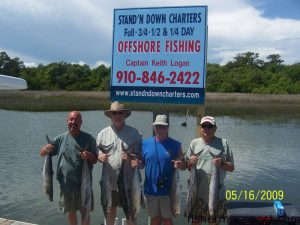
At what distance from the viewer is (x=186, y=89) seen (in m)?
6.18

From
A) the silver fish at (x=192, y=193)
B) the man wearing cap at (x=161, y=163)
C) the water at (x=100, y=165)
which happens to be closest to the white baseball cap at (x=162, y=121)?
the man wearing cap at (x=161, y=163)

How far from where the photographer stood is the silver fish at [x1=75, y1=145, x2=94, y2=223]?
5.15 m

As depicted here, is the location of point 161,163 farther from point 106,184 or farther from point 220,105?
point 220,105

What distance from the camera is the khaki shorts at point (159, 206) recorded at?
5.13 m

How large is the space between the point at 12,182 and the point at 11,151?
5086 millimetres

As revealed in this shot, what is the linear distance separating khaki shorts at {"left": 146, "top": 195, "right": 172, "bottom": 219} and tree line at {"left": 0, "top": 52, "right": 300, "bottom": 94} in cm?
5692

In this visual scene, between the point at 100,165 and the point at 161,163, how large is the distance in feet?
28.2

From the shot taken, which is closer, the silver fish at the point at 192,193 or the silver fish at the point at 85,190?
the silver fish at the point at 192,193

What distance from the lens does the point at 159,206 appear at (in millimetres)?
5164

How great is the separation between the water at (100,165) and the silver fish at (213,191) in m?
3.87
